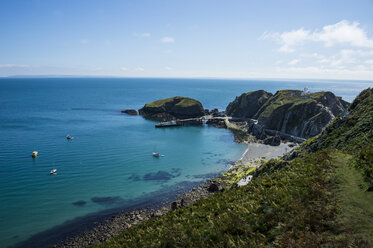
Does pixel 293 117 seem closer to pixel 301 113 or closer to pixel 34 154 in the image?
pixel 301 113

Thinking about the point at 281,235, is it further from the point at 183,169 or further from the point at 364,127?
the point at 183,169

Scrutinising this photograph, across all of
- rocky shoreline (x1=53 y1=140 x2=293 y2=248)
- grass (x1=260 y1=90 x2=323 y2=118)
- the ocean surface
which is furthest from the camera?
grass (x1=260 y1=90 x2=323 y2=118)

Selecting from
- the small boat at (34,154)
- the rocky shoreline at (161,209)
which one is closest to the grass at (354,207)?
the rocky shoreline at (161,209)

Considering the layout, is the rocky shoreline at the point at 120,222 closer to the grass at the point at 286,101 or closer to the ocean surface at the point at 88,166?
the ocean surface at the point at 88,166

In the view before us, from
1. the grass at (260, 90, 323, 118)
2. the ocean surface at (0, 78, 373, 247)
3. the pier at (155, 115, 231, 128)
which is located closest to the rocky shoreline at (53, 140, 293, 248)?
the ocean surface at (0, 78, 373, 247)

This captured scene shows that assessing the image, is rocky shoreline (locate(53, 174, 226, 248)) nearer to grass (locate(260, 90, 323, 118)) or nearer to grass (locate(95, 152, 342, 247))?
grass (locate(95, 152, 342, 247))

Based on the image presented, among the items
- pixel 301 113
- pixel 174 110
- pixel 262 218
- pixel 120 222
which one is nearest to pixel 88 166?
pixel 120 222
